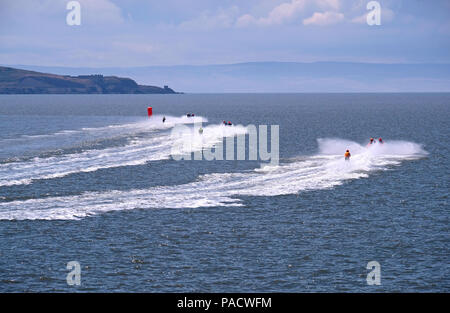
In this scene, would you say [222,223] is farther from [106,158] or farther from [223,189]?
[106,158]

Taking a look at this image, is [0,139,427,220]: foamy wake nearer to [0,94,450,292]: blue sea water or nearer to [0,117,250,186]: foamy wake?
[0,94,450,292]: blue sea water

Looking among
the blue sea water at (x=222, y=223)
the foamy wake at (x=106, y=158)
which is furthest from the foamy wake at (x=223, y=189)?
the foamy wake at (x=106, y=158)

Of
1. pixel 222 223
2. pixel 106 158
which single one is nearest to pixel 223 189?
pixel 222 223

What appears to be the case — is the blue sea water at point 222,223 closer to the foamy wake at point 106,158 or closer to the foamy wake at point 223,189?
the foamy wake at point 223,189

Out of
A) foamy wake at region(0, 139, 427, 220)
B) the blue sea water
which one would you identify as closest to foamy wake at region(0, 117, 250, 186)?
the blue sea water
